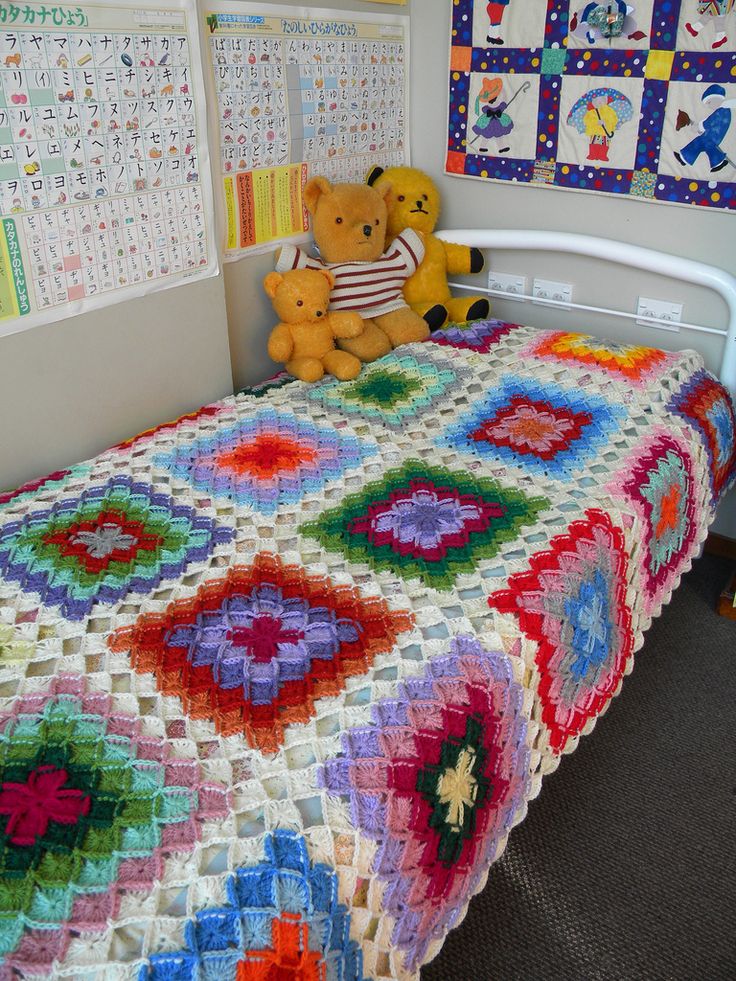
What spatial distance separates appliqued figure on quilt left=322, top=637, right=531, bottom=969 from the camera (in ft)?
3.11

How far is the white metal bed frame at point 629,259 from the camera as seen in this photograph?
6.41 feet

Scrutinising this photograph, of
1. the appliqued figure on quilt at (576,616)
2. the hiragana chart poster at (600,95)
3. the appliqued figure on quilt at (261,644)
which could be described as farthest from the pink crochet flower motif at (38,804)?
the hiragana chart poster at (600,95)

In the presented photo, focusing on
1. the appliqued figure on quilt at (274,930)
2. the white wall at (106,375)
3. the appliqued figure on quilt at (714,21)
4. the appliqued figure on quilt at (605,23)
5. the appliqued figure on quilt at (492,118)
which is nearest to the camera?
the appliqued figure on quilt at (274,930)

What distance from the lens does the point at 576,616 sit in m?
1.31

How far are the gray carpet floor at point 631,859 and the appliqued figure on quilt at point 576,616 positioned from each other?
29 cm

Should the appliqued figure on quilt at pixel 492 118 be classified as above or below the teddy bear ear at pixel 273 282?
above

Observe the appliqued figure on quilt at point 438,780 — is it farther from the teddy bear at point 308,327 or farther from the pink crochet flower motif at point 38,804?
the teddy bear at point 308,327

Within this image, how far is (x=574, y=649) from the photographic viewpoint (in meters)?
1.31

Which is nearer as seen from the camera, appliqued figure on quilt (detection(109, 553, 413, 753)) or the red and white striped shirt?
appliqued figure on quilt (detection(109, 553, 413, 753))

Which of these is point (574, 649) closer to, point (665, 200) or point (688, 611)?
point (688, 611)

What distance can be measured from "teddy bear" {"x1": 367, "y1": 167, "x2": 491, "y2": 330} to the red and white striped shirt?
0.04 m

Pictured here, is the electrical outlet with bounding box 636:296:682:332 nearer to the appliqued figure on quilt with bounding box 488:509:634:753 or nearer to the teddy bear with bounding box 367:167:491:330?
the teddy bear with bounding box 367:167:491:330

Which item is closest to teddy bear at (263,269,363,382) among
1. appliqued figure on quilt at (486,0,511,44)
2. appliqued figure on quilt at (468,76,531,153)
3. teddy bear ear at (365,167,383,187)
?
teddy bear ear at (365,167,383,187)

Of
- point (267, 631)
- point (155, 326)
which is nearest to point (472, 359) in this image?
point (155, 326)
